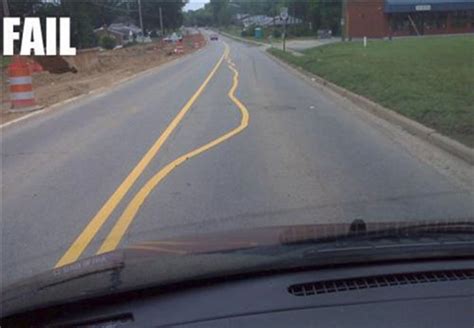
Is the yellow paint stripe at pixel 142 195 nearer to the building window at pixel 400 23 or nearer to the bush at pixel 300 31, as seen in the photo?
the building window at pixel 400 23

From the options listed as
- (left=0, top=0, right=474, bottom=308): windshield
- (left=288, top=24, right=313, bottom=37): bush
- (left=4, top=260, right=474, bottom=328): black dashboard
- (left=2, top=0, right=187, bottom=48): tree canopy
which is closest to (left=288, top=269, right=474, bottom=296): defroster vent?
(left=4, top=260, right=474, bottom=328): black dashboard

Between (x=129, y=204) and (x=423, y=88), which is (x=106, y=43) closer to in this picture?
(x=423, y=88)

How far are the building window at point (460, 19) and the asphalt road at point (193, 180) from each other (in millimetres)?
77666

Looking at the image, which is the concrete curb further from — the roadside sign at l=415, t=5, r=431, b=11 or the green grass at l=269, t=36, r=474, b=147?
the roadside sign at l=415, t=5, r=431, b=11

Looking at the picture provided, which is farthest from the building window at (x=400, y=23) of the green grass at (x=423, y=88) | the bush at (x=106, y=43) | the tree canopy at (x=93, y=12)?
the green grass at (x=423, y=88)

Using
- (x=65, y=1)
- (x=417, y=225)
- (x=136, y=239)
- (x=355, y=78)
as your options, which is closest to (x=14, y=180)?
(x=136, y=239)

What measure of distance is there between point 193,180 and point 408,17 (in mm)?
82206

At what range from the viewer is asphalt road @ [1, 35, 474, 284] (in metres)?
6.36

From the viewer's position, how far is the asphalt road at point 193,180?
6.36m

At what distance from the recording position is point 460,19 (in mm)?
86562

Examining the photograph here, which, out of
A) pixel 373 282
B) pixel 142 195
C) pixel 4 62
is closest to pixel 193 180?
pixel 142 195

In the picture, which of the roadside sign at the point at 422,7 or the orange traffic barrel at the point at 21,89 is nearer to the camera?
the orange traffic barrel at the point at 21,89

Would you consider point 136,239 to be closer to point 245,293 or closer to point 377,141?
point 245,293

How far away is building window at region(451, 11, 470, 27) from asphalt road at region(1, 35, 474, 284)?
3058 inches
